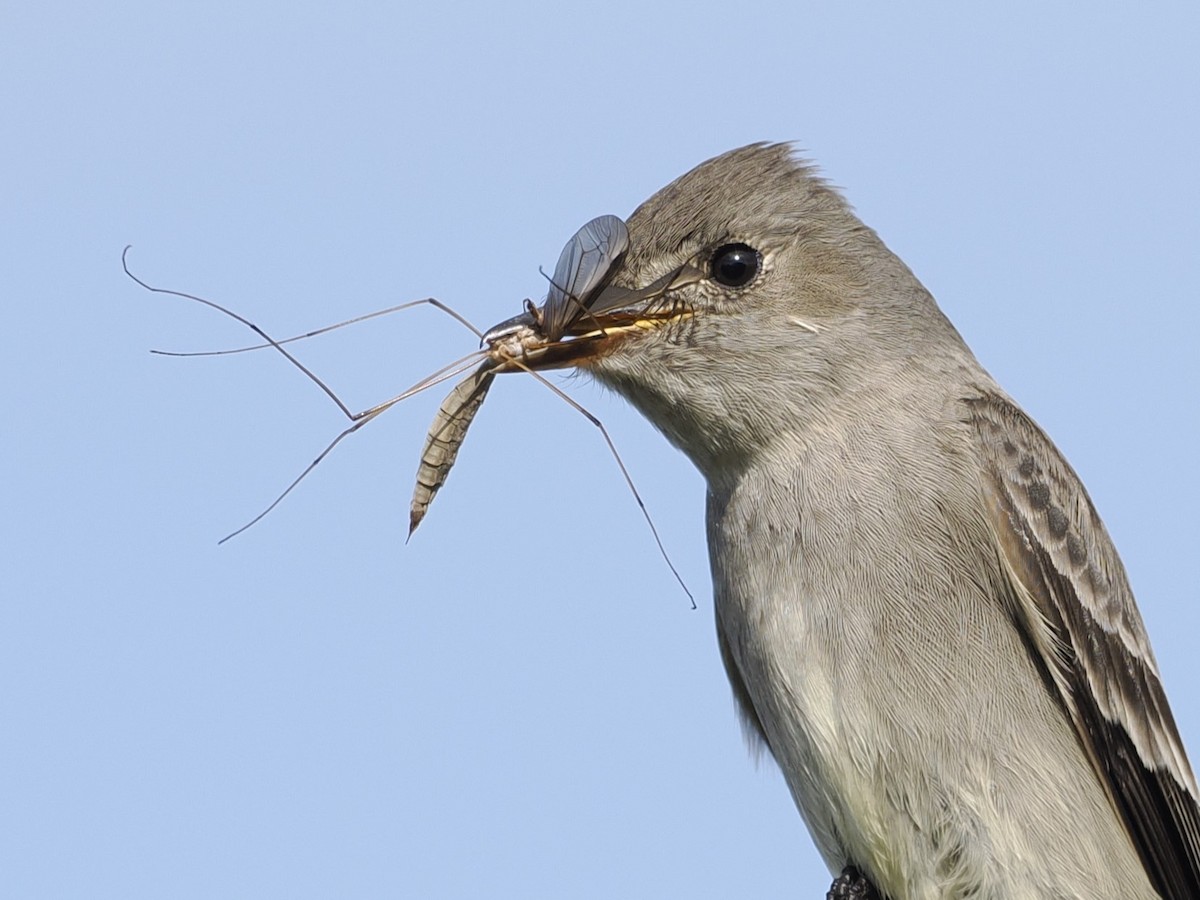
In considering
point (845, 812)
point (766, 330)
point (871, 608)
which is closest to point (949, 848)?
point (845, 812)

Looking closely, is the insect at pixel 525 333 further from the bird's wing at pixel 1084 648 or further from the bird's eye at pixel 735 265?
the bird's wing at pixel 1084 648

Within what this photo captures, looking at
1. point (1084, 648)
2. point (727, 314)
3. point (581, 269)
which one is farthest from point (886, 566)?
Answer: point (581, 269)

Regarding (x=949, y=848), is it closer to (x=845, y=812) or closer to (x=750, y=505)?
(x=845, y=812)

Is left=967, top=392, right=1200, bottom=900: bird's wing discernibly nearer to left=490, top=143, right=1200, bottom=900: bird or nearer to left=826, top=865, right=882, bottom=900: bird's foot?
left=490, top=143, right=1200, bottom=900: bird

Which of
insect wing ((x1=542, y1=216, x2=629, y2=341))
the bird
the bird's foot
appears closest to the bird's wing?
the bird

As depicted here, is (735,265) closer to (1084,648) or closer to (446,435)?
(446,435)

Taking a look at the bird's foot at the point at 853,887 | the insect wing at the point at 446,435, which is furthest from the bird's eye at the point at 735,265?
the bird's foot at the point at 853,887
